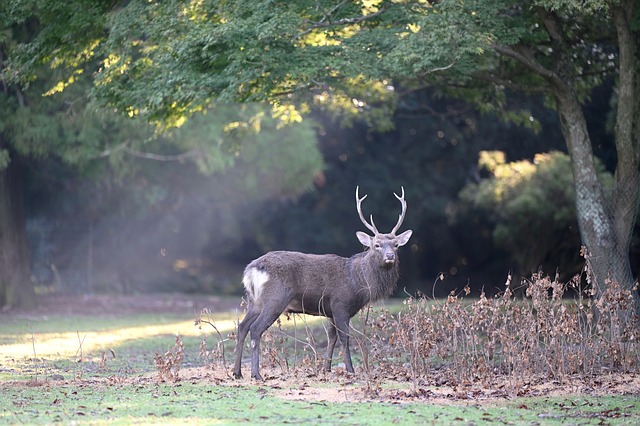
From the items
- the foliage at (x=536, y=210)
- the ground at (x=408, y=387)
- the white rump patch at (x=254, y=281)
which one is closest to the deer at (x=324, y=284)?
the white rump patch at (x=254, y=281)

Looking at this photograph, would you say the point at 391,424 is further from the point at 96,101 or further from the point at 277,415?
the point at 96,101

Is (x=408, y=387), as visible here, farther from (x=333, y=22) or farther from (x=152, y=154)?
(x=152, y=154)

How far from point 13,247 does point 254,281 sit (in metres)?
11.8

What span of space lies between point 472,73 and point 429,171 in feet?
55.3

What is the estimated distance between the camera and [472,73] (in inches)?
541

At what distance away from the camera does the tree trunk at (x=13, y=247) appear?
2016 centimetres

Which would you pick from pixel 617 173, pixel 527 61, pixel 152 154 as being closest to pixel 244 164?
pixel 152 154

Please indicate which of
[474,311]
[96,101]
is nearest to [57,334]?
[96,101]

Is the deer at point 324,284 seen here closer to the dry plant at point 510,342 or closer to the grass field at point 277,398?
the grass field at point 277,398

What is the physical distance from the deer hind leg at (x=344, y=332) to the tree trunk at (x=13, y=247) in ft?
37.5

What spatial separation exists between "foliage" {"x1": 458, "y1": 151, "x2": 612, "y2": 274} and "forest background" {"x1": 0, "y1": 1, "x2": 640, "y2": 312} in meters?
0.05

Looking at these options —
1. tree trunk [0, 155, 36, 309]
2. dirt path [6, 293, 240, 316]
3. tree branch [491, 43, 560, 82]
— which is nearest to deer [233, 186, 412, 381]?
tree branch [491, 43, 560, 82]

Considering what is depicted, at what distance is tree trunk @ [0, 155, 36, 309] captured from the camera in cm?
2016

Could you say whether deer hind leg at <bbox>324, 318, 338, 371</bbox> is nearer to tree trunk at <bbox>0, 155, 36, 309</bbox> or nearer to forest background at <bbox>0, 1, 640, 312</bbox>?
forest background at <bbox>0, 1, 640, 312</bbox>
